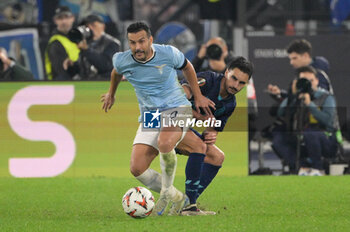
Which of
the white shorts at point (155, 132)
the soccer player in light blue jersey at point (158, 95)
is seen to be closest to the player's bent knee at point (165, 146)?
the soccer player in light blue jersey at point (158, 95)

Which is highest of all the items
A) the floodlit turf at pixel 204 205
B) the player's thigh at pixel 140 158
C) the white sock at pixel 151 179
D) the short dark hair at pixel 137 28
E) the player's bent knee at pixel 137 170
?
the short dark hair at pixel 137 28

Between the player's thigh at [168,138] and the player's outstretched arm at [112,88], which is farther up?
the player's outstretched arm at [112,88]

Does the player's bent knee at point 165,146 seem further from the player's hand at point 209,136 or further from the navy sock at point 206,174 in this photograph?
the navy sock at point 206,174

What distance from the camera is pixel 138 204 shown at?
9258mm

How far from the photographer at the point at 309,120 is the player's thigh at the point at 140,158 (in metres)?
5.07

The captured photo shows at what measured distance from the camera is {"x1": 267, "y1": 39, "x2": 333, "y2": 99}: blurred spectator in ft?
47.8

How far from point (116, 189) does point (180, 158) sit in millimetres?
1800

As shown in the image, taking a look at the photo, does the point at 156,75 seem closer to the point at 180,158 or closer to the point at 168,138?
the point at 168,138

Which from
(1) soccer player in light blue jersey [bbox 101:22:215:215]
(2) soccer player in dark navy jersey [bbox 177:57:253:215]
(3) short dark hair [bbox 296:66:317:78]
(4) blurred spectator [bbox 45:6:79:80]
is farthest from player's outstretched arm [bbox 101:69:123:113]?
(3) short dark hair [bbox 296:66:317:78]

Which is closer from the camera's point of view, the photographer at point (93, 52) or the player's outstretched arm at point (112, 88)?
the player's outstretched arm at point (112, 88)

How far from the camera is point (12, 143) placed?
14.1 m

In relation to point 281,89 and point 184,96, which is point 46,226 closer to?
point 184,96

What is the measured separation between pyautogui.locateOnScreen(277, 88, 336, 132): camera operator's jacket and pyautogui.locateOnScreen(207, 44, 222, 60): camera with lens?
1318 mm

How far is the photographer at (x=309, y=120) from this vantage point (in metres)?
14.3
